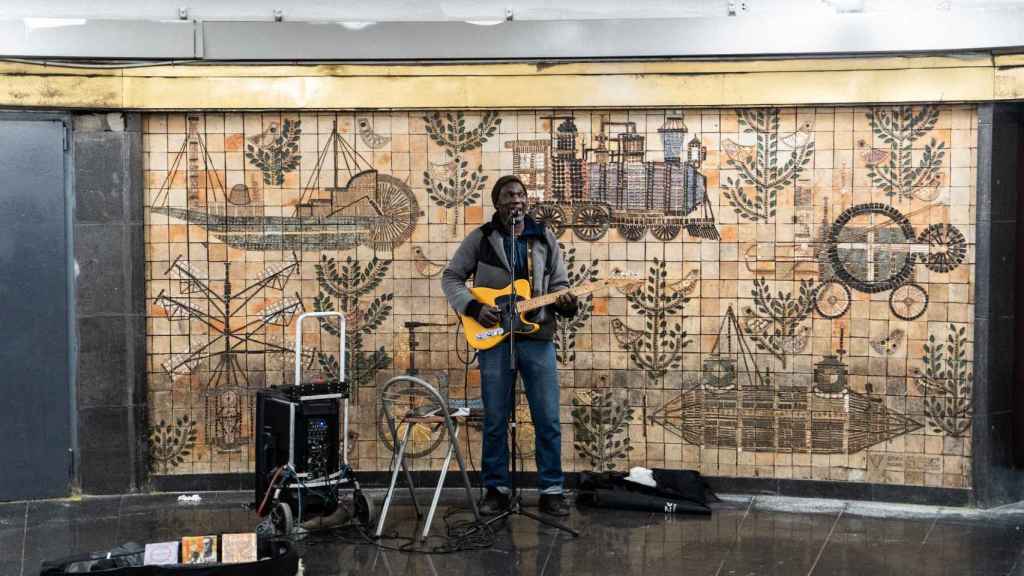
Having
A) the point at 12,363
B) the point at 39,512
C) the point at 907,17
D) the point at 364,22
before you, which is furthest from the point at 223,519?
the point at 907,17

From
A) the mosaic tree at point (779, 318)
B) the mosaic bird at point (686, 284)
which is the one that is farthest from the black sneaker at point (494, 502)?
the mosaic tree at point (779, 318)

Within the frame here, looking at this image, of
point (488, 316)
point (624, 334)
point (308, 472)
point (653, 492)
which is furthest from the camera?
point (624, 334)

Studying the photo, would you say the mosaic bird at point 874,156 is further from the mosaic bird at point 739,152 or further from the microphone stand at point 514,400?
the microphone stand at point 514,400

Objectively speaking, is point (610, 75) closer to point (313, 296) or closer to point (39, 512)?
point (313, 296)

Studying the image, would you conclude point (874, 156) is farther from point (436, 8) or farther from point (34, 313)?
point (34, 313)

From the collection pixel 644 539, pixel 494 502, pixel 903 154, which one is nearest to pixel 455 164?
pixel 494 502

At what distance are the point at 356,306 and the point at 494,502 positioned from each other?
147 cm

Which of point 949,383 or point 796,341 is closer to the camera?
point 949,383

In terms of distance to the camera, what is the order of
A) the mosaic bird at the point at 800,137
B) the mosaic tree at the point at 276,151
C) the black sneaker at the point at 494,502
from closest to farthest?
the black sneaker at the point at 494,502
the mosaic bird at the point at 800,137
the mosaic tree at the point at 276,151

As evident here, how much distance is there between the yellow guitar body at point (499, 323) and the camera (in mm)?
6496

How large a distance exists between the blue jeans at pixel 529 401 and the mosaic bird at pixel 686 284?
0.90m

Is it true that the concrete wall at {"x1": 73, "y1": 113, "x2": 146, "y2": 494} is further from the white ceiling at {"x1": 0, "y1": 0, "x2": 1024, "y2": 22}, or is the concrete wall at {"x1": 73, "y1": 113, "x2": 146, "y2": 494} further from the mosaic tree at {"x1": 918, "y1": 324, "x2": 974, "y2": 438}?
the mosaic tree at {"x1": 918, "y1": 324, "x2": 974, "y2": 438}

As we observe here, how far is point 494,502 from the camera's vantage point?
21.9 feet

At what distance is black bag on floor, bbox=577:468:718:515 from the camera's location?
668cm
